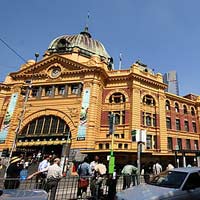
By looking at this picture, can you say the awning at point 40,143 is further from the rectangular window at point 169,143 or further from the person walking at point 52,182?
the person walking at point 52,182

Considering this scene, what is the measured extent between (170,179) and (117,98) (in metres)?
24.8

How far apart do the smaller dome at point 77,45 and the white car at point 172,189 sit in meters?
34.1

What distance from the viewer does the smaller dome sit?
39.4 metres

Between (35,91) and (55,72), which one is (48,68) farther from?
(35,91)

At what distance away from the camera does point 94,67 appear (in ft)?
100

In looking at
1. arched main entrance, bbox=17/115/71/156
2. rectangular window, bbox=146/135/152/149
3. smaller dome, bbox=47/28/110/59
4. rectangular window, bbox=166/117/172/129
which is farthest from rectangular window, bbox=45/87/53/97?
rectangular window, bbox=166/117/172/129

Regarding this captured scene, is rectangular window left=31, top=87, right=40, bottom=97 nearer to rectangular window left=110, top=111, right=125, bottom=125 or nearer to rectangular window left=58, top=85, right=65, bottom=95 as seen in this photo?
rectangular window left=58, top=85, right=65, bottom=95

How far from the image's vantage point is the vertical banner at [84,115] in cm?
2693

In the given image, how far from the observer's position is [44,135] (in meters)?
28.6

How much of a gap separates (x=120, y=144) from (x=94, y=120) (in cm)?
497

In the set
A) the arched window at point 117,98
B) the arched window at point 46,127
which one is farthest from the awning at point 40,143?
the arched window at point 117,98

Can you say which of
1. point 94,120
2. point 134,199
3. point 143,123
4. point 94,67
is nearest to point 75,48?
point 94,67

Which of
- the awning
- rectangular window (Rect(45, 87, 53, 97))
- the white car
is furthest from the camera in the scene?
rectangular window (Rect(45, 87, 53, 97))

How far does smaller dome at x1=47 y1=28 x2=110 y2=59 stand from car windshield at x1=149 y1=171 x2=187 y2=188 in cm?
3379
